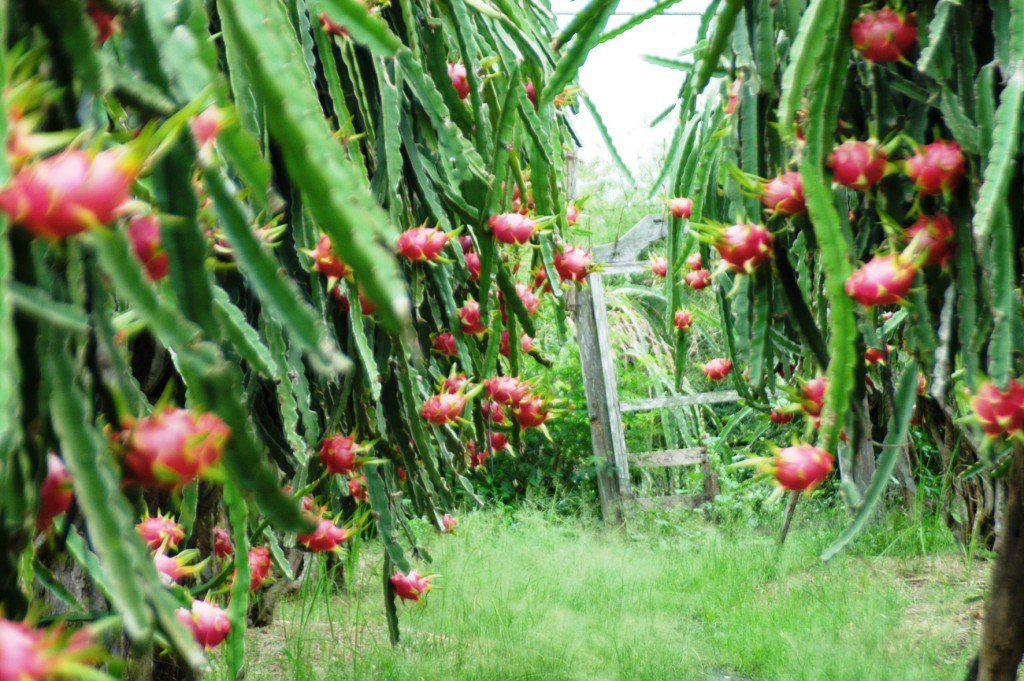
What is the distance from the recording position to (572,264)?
1698 millimetres

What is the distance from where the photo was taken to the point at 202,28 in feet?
1.93

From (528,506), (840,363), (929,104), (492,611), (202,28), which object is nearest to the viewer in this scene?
(202,28)

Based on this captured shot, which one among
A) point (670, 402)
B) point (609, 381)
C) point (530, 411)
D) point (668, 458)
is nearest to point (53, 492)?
point (530, 411)

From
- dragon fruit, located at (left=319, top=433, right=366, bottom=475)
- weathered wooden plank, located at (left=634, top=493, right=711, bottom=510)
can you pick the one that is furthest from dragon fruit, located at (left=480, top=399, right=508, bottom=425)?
weathered wooden plank, located at (left=634, top=493, right=711, bottom=510)

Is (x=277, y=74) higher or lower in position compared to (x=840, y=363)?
higher

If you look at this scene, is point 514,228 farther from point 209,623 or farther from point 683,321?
point 683,321

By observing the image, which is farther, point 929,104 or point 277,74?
point 929,104

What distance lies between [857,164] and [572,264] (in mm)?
692

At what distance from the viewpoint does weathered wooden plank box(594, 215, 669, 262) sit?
5770 millimetres

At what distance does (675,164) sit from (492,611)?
173 cm

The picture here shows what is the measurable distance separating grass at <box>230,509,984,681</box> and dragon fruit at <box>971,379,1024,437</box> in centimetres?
178

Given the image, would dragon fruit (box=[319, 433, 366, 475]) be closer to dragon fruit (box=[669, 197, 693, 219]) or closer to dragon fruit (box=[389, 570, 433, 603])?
dragon fruit (box=[389, 570, 433, 603])

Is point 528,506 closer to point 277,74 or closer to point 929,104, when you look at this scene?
point 929,104

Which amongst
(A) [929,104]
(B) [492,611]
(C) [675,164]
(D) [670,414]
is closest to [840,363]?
(A) [929,104]
